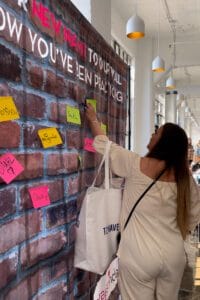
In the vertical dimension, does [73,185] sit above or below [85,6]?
below

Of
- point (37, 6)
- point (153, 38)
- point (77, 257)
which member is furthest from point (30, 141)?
point (153, 38)

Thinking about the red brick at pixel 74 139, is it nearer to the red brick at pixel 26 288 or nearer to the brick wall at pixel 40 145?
the brick wall at pixel 40 145

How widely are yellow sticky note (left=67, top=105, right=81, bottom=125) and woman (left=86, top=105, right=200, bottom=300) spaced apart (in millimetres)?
111

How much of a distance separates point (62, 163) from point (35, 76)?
381 mm

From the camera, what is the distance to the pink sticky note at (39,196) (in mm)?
1222

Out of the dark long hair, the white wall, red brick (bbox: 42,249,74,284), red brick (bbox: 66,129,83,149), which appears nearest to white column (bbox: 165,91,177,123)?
the white wall

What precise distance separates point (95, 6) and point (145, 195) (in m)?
1.58

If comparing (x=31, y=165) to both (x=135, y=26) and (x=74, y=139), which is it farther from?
(x=135, y=26)

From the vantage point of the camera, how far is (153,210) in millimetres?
1771

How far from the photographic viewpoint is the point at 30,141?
3.95ft

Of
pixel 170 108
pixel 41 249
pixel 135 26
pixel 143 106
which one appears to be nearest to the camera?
pixel 41 249

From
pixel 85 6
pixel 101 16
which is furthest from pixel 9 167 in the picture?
pixel 101 16

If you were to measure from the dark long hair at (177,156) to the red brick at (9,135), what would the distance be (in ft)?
2.77

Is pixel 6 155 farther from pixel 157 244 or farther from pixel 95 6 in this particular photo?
pixel 95 6
